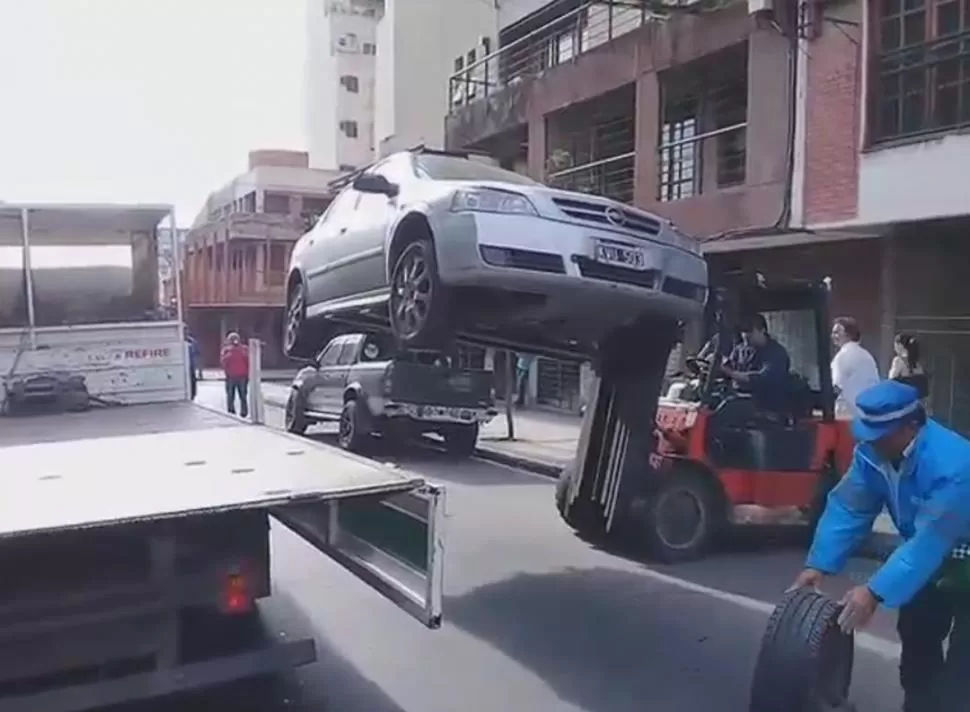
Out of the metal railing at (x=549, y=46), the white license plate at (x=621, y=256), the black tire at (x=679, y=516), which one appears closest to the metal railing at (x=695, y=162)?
the metal railing at (x=549, y=46)

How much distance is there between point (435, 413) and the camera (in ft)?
46.0

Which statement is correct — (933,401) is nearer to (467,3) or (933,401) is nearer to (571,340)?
(571,340)

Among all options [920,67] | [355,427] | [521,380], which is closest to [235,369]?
[355,427]

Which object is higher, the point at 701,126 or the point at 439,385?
the point at 701,126

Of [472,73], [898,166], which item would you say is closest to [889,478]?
[898,166]

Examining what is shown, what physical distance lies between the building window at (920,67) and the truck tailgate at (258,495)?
30.8ft

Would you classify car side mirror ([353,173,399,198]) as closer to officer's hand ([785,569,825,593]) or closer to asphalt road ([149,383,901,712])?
asphalt road ([149,383,901,712])

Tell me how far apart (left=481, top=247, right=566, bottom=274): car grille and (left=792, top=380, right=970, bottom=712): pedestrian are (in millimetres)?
2818

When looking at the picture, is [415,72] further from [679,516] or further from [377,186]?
[679,516]

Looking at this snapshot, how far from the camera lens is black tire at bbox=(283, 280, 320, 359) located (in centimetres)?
969

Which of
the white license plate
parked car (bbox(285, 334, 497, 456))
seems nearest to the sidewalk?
parked car (bbox(285, 334, 497, 456))

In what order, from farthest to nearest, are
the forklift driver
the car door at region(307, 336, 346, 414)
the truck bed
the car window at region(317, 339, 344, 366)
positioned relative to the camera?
the car window at region(317, 339, 344, 366) < the car door at region(307, 336, 346, 414) < the forklift driver < the truck bed

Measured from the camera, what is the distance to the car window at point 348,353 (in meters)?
15.2

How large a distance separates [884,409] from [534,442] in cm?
1267
